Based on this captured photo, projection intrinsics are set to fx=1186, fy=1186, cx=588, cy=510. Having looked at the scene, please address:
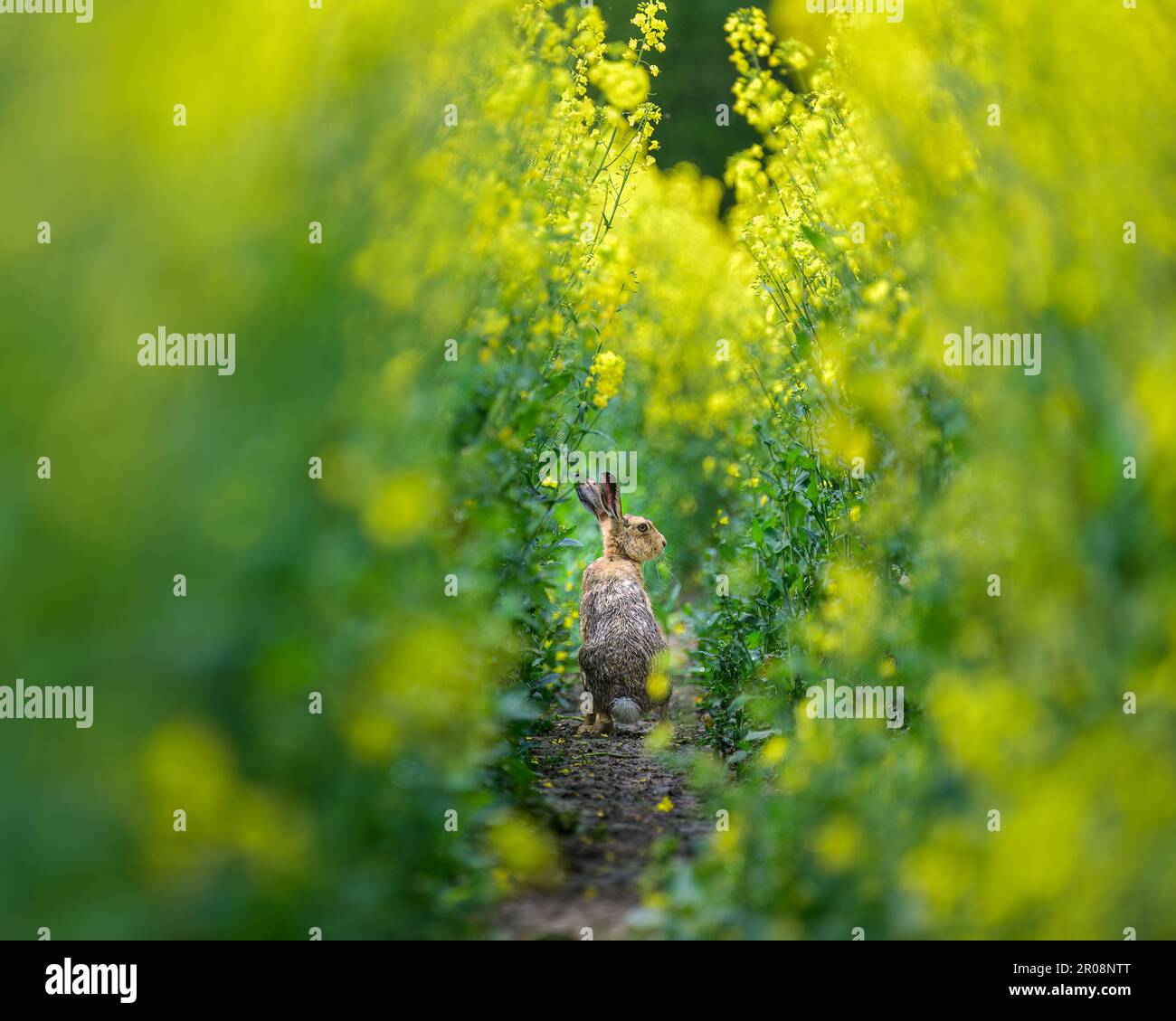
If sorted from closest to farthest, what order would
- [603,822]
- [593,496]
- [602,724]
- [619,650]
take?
1. [603,822]
2. [619,650]
3. [602,724]
4. [593,496]

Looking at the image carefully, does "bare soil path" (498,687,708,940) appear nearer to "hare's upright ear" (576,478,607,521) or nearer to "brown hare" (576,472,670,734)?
"brown hare" (576,472,670,734)

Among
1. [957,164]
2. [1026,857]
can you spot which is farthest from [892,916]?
[957,164]

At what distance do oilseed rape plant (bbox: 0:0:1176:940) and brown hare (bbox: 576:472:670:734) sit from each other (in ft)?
5.18

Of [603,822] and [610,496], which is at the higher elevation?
[610,496]

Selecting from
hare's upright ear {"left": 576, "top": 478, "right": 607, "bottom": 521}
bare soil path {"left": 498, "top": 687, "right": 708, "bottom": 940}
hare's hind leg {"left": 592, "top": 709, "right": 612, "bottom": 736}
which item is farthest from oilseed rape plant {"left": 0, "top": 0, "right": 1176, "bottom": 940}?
hare's upright ear {"left": 576, "top": 478, "right": 607, "bottom": 521}

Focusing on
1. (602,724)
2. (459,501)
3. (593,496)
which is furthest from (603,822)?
(593,496)

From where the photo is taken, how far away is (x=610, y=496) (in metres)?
6.66

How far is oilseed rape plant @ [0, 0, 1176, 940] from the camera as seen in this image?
1.90 m

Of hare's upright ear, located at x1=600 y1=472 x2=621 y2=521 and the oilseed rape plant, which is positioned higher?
hare's upright ear, located at x1=600 y1=472 x2=621 y2=521

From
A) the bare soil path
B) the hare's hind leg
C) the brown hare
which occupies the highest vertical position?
the brown hare

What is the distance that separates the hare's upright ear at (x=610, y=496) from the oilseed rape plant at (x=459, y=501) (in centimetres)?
245

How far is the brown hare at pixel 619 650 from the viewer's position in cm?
575

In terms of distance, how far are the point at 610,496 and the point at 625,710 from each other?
1384 millimetres

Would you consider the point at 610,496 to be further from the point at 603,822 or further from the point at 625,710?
the point at 603,822
